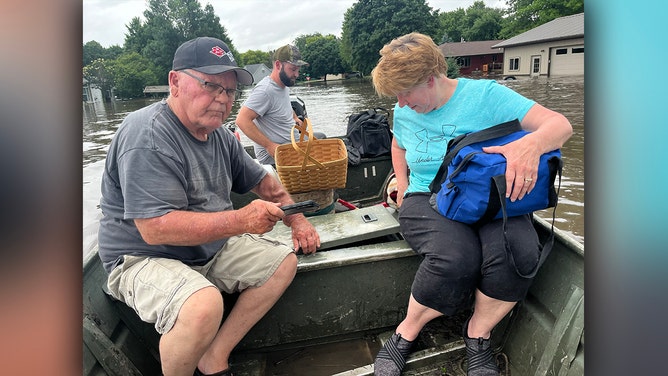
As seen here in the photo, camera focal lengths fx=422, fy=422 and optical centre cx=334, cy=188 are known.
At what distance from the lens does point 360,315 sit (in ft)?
7.45

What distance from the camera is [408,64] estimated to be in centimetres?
196

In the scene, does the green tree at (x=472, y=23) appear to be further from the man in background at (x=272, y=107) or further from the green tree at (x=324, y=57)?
the man in background at (x=272, y=107)

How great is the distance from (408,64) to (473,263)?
3.09 ft

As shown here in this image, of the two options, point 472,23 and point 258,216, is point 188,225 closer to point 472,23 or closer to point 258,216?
point 258,216

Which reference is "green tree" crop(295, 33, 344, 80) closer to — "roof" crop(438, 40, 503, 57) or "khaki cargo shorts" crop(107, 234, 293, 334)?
"roof" crop(438, 40, 503, 57)

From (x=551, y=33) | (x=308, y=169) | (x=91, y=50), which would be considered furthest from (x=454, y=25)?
(x=91, y=50)

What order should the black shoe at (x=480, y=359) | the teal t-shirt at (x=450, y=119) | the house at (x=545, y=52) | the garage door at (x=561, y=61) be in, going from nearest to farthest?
the black shoe at (x=480, y=359) < the teal t-shirt at (x=450, y=119) < the house at (x=545, y=52) < the garage door at (x=561, y=61)

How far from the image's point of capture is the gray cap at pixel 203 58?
5.76 ft

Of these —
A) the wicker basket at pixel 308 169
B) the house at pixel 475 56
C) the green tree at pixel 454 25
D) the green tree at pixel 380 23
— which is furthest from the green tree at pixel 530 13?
the wicker basket at pixel 308 169

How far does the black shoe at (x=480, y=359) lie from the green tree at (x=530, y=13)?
97.1ft

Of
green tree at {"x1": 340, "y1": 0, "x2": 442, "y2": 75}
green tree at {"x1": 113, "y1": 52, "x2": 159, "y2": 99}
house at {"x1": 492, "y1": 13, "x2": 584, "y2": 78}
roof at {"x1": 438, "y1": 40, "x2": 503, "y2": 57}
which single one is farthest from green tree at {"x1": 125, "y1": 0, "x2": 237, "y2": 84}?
house at {"x1": 492, "y1": 13, "x2": 584, "y2": 78}
